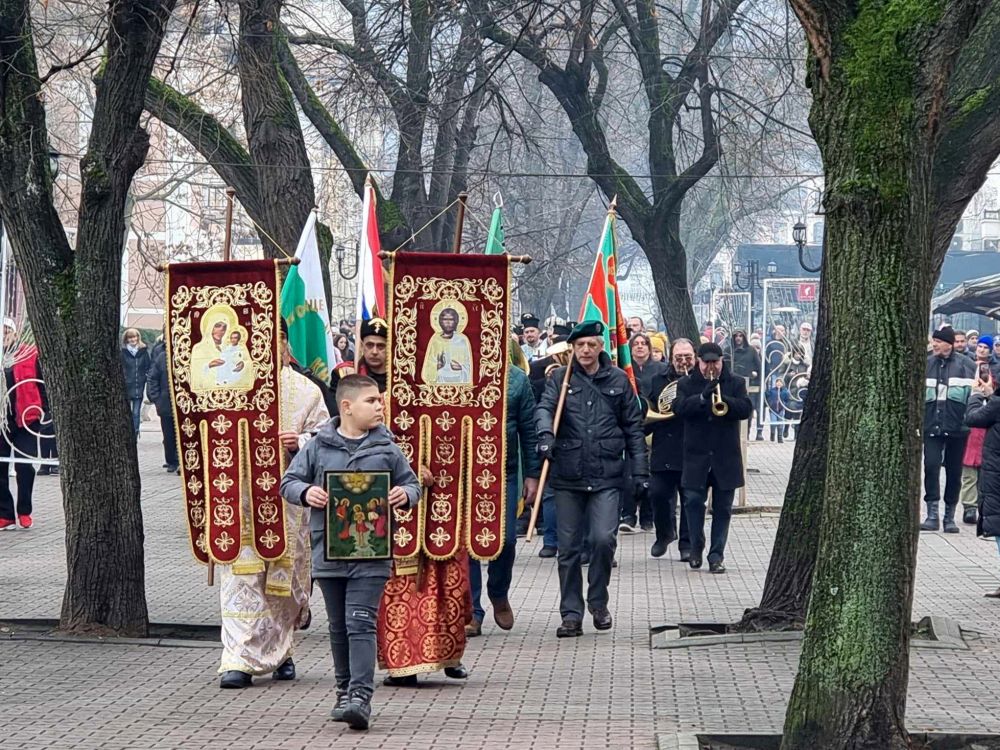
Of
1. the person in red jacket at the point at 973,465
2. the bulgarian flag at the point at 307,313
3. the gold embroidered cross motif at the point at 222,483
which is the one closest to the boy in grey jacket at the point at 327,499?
the gold embroidered cross motif at the point at 222,483

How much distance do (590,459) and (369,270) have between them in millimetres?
2177

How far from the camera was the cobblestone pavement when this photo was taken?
7.63m

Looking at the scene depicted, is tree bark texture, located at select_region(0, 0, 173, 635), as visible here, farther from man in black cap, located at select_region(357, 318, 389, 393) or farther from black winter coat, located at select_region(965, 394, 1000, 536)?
black winter coat, located at select_region(965, 394, 1000, 536)

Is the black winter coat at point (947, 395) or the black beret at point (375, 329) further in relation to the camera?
the black winter coat at point (947, 395)

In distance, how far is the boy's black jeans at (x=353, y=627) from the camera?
25.0 feet

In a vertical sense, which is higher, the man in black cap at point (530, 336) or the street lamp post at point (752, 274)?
the street lamp post at point (752, 274)

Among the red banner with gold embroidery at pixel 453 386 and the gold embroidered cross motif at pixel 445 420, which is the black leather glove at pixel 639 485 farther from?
the gold embroidered cross motif at pixel 445 420

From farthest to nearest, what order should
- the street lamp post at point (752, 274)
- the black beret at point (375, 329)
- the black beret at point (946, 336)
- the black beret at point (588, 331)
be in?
the street lamp post at point (752, 274), the black beret at point (946, 336), the black beret at point (588, 331), the black beret at point (375, 329)

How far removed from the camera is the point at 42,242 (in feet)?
33.6

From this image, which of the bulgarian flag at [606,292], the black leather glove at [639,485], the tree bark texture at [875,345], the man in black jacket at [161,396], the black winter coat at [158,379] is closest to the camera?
the tree bark texture at [875,345]

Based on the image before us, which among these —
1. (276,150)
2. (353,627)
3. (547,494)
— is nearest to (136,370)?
(276,150)

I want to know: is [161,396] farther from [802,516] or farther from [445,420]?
[445,420]

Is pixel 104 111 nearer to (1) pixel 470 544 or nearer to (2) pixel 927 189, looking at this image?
Result: (1) pixel 470 544

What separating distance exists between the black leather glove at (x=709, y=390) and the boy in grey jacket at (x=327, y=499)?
624cm
